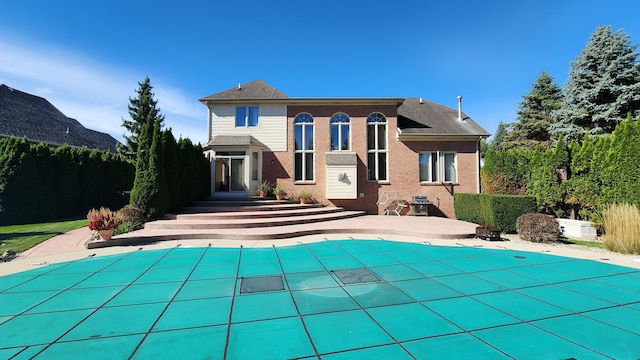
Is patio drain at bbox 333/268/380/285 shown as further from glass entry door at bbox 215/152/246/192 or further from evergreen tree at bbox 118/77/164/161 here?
evergreen tree at bbox 118/77/164/161

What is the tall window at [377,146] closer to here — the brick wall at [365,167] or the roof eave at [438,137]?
the brick wall at [365,167]

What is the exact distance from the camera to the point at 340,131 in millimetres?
15508

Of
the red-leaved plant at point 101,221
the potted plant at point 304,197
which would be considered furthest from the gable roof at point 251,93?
the red-leaved plant at point 101,221

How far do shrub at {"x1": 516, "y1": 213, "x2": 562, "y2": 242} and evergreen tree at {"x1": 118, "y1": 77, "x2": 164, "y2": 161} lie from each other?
33827mm

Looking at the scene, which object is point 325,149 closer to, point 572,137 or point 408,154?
point 408,154

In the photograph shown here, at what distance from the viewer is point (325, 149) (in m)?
15.4

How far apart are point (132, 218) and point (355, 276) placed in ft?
29.3

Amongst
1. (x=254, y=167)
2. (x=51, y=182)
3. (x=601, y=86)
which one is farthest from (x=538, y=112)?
(x=51, y=182)

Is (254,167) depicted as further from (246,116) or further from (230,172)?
(246,116)

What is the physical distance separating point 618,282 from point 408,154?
36.1 ft

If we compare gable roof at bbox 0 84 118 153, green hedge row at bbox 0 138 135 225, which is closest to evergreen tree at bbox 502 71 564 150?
green hedge row at bbox 0 138 135 225

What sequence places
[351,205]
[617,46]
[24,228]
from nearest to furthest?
1. [24,228]
2. [351,205]
3. [617,46]

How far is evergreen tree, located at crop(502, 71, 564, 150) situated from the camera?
26812 millimetres

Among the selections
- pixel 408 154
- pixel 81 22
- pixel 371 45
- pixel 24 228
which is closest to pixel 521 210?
pixel 408 154
